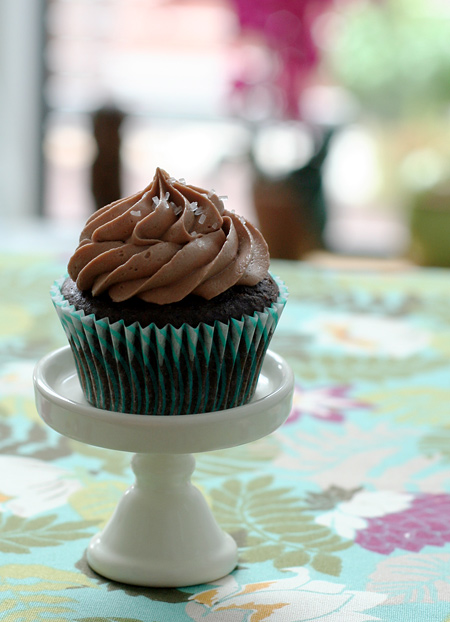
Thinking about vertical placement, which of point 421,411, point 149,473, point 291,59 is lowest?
point 421,411

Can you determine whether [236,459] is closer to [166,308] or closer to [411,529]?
[411,529]

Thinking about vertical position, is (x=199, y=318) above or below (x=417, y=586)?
above

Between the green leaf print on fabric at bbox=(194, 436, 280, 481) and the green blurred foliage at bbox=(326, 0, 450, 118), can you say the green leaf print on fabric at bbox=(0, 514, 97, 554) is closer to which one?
the green leaf print on fabric at bbox=(194, 436, 280, 481)

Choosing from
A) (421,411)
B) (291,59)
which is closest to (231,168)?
(291,59)

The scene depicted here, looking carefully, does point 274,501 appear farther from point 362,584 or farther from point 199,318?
point 199,318

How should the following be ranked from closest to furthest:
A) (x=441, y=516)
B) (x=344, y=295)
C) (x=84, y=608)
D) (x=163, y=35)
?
(x=84, y=608) < (x=441, y=516) < (x=344, y=295) < (x=163, y=35)

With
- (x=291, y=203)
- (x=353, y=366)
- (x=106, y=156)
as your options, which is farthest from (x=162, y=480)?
(x=106, y=156)

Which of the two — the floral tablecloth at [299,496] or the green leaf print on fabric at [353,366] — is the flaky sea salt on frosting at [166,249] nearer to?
the floral tablecloth at [299,496]
